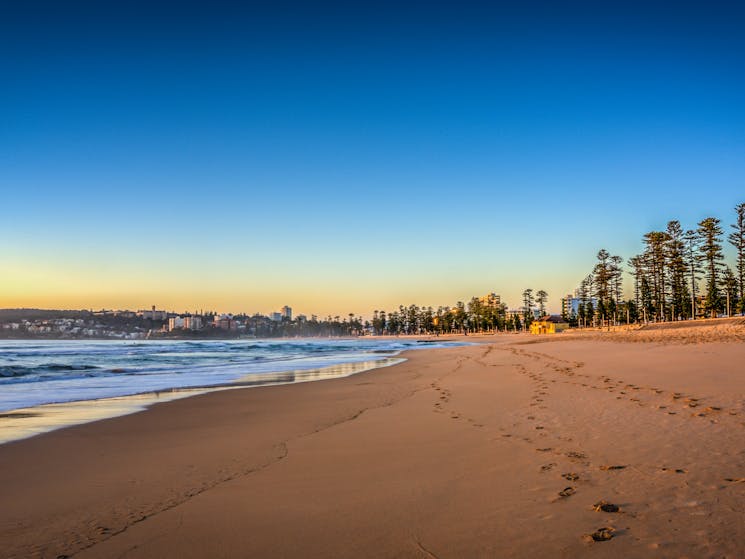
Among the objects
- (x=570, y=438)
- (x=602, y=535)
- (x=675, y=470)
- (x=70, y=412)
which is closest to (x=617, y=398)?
(x=570, y=438)

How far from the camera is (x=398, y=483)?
4645 mm

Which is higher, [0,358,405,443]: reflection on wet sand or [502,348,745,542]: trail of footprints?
[502,348,745,542]: trail of footprints

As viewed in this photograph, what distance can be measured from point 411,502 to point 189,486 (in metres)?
2.23

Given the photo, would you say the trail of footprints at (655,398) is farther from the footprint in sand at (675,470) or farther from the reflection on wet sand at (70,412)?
the reflection on wet sand at (70,412)

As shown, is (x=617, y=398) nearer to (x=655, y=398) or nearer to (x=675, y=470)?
(x=655, y=398)

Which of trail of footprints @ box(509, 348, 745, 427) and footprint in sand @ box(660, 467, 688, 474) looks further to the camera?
trail of footprints @ box(509, 348, 745, 427)

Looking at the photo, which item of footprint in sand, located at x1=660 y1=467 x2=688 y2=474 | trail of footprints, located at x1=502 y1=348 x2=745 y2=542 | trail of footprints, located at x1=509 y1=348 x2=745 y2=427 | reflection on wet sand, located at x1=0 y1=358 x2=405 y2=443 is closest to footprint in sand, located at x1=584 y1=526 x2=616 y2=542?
trail of footprints, located at x1=502 y1=348 x2=745 y2=542

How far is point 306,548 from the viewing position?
330 cm

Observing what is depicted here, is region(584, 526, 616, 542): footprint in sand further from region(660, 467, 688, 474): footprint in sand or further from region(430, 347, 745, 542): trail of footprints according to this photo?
region(660, 467, 688, 474): footprint in sand

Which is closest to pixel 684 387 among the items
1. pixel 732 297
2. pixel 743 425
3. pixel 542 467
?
pixel 743 425

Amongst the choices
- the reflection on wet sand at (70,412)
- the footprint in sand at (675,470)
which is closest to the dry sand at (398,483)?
the footprint in sand at (675,470)

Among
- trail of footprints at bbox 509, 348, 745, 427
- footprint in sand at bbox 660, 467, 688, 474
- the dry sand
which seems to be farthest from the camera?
trail of footprints at bbox 509, 348, 745, 427

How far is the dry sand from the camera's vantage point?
131 inches

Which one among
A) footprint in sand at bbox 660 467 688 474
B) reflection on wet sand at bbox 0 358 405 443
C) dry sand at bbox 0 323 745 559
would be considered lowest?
reflection on wet sand at bbox 0 358 405 443
